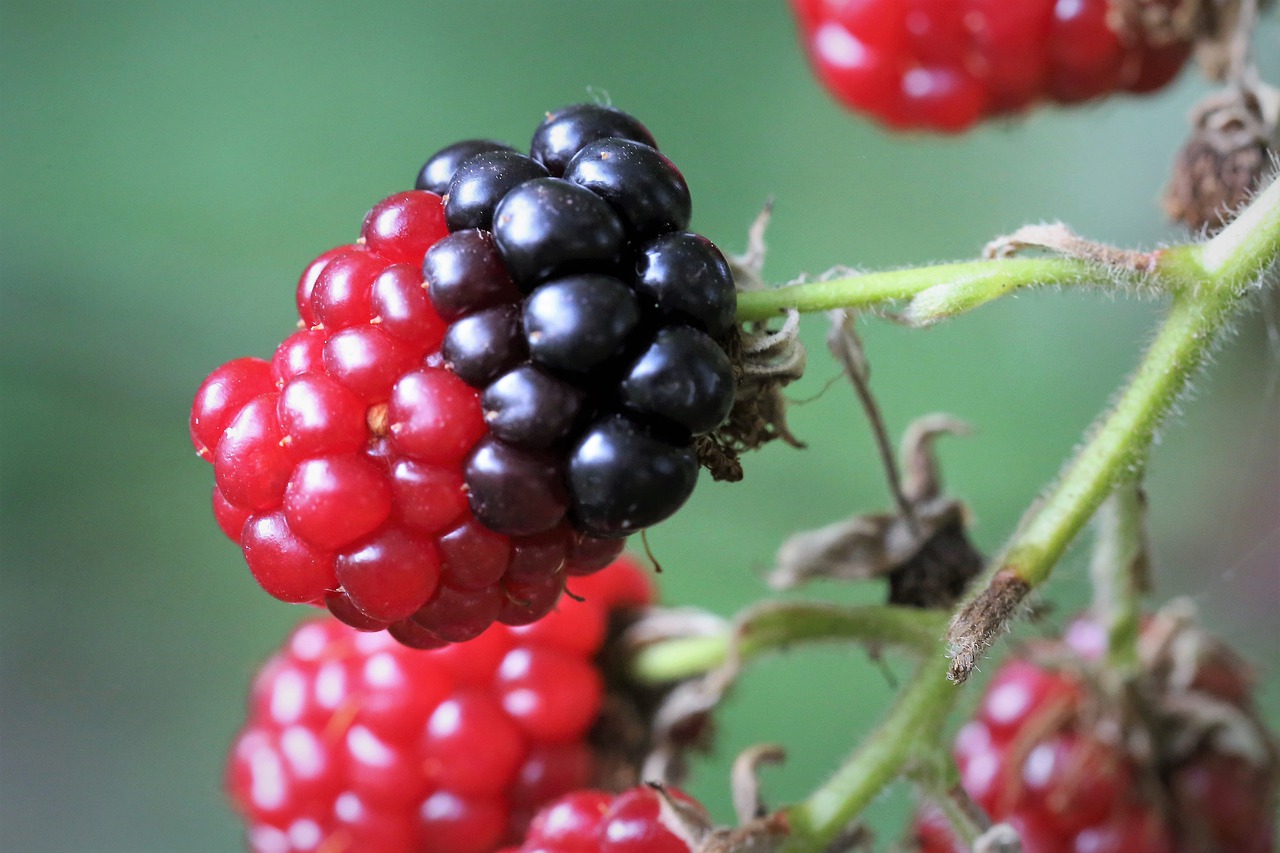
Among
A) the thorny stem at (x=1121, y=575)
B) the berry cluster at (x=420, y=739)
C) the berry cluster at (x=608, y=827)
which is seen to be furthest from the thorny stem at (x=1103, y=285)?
the berry cluster at (x=420, y=739)

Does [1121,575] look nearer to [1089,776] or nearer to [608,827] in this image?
[1089,776]

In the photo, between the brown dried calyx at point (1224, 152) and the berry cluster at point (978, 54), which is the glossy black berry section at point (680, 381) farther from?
the berry cluster at point (978, 54)

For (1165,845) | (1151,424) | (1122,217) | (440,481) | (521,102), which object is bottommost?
(1165,845)

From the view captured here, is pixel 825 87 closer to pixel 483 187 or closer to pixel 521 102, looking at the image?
pixel 483 187

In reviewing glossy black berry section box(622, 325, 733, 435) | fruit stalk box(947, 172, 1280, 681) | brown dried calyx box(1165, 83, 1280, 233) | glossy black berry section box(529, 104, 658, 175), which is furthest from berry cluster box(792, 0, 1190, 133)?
glossy black berry section box(622, 325, 733, 435)

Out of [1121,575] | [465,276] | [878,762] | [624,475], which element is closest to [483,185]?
[465,276]

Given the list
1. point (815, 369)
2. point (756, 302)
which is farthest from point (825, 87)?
point (756, 302)
